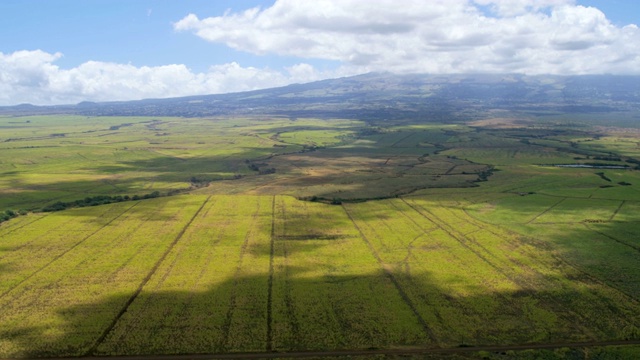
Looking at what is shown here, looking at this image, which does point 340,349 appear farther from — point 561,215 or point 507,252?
point 561,215

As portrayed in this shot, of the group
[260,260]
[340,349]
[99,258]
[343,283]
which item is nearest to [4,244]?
[99,258]

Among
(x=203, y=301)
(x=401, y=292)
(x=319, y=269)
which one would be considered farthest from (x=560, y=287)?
(x=203, y=301)

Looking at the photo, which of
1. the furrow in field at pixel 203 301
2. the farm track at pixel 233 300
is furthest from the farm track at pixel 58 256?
the farm track at pixel 233 300

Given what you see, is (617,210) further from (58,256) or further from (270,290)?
(58,256)

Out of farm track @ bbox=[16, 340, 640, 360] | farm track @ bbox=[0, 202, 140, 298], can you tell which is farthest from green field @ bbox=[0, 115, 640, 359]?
farm track @ bbox=[16, 340, 640, 360]

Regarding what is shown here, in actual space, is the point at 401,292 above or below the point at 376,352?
above

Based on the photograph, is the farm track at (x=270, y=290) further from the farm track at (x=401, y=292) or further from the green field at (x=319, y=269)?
the farm track at (x=401, y=292)

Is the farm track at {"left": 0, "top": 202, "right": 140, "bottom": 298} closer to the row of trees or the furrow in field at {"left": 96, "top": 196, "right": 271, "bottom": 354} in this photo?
the row of trees

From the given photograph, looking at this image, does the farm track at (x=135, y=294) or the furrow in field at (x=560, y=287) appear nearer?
the farm track at (x=135, y=294)
